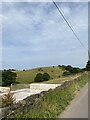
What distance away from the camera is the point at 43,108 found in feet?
37.8

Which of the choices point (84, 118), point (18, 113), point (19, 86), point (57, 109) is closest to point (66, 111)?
point (57, 109)

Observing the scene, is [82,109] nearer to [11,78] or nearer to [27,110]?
[27,110]

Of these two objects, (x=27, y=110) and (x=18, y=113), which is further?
(x=27, y=110)

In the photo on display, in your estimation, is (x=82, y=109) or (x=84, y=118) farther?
(x=82, y=109)

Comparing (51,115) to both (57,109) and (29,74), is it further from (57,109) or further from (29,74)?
(29,74)

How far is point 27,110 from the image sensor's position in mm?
10211

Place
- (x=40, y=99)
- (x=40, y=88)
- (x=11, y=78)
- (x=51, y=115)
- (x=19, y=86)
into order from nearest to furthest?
(x=51, y=115), (x=40, y=99), (x=40, y=88), (x=19, y=86), (x=11, y=78)

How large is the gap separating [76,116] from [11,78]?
71802 millimetres

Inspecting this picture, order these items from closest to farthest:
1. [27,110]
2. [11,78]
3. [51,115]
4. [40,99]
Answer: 1. [27,110]
2. [51,115]
3. [40,99]
4. [11,78]

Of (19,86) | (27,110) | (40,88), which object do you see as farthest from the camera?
(19,86)

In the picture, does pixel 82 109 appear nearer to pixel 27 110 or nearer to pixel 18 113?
pixel 27 110

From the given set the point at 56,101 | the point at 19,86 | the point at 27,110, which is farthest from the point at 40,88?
the point at 27,110

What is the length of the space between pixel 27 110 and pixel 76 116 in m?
2.38

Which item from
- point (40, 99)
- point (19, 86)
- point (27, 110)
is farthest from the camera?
point (19, 86)
